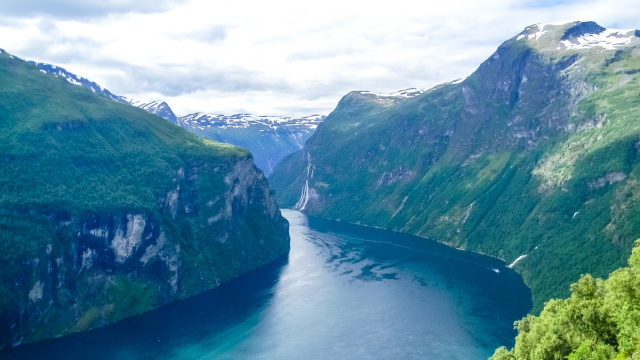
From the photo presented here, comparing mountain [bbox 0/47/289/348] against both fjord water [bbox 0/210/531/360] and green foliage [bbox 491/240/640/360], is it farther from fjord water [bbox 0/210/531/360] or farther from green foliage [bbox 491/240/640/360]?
green foliage [bbox 491/240/640/360]

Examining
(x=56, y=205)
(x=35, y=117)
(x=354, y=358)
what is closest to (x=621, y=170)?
(x=354, y=358)

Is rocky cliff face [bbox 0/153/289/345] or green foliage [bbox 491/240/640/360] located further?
rocky cliff face [bbox 0/153/289/345]

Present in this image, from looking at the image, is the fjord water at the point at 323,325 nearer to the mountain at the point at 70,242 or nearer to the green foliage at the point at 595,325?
the mountain at the point at 70,242

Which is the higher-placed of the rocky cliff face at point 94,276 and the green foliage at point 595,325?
the green foliage at point 595,325

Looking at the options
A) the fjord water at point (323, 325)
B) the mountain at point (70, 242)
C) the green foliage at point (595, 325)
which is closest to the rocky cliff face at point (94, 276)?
the mountain at point (70, 242)

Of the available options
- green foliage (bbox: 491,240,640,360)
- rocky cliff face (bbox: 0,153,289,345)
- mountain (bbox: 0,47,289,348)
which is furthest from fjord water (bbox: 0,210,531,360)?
green foliage (bbox: 491,240,640,360)

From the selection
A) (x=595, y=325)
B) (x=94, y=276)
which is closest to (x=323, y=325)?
(x=94, y=276)

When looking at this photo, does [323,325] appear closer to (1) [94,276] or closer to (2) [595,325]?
(1) [94,276]
